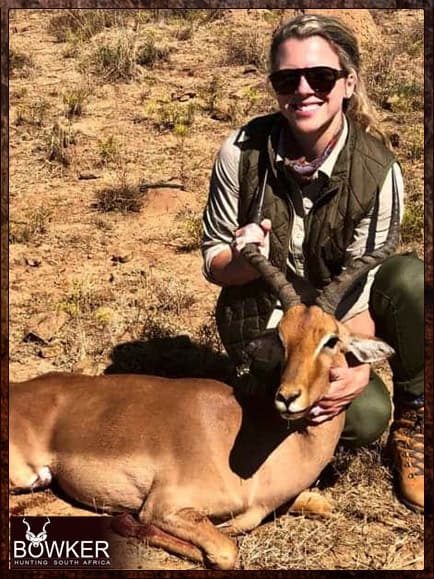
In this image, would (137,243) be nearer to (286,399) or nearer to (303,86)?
(303,86)

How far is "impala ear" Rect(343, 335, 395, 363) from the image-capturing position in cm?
467

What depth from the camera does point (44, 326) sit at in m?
6.89

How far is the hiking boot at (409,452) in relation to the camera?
17.3 feet

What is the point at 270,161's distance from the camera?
507cm

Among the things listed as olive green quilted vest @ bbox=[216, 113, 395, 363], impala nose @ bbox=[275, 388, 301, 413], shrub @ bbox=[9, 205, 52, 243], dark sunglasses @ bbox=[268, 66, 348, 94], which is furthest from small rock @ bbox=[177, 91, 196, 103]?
impala nose @ bbox=[275, 388, 301, 413]

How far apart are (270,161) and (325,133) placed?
345 millimetres

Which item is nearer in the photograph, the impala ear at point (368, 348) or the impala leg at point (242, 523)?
the impala ear at point (368, 348)

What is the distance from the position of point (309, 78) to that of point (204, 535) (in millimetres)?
2472

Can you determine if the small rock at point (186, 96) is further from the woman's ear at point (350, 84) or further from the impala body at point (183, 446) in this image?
the impala body at point (183, 446)

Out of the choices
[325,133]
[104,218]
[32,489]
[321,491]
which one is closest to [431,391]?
[321,491]

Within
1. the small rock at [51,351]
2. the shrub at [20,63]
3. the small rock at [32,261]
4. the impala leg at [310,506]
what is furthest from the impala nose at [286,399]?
the shrub at [20,63]

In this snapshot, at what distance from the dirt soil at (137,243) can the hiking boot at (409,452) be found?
A: 0.32 ft

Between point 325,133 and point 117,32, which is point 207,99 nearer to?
point 117,32

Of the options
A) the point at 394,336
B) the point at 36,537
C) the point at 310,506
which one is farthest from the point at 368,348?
the point at 36,537
